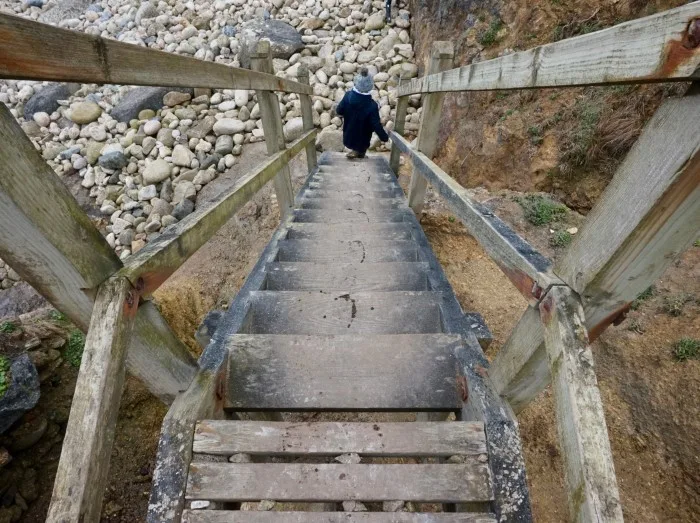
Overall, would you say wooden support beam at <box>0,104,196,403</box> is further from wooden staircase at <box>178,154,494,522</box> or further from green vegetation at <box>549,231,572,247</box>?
green vegetation at <box>549,231,572,247</box>

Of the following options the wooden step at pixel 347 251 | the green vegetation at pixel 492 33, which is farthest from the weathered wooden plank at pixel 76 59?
the green vegetation at pixel 492 33

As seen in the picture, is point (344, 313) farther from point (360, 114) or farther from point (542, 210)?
point (360, 114)

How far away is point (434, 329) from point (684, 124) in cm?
139

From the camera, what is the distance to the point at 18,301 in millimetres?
6609

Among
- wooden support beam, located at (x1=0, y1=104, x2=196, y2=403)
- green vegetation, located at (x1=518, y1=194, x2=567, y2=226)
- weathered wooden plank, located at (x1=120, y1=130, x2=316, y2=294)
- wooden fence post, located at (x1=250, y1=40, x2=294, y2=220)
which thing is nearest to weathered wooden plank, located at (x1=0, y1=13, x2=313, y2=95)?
wooden support beam, located at (x1=0, y1=104, x2=196, y2=403)

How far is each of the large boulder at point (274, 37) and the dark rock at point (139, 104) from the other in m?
2.02

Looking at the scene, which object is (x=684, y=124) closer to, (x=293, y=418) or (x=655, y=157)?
(x=655, y=157)

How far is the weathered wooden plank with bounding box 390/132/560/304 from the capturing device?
105 cm

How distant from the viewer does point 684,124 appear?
64 centimetres

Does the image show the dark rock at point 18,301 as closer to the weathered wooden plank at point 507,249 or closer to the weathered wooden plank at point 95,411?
the weathered wooden plank at point 95,411

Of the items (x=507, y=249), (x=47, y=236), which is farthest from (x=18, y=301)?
(x=507, y=249)

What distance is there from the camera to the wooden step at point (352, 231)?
10.1ft

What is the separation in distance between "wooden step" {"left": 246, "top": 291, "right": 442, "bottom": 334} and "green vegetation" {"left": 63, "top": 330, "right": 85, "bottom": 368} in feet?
9.03

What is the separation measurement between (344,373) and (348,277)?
928 mm
